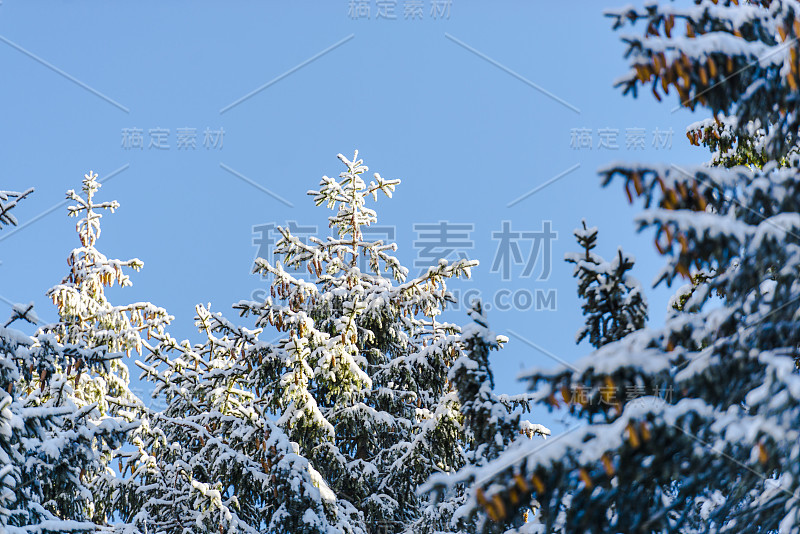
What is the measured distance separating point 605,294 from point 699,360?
1077mm

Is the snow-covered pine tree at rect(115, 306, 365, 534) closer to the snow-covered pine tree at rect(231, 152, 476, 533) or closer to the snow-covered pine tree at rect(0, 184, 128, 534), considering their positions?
the snow-covered pine tree at rect(231, 152, 476, 533)

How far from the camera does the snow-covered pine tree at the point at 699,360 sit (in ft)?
12.3

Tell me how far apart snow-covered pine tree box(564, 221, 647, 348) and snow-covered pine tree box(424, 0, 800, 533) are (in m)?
0.49

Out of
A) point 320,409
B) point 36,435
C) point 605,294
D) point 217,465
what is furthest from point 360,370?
point 605,294

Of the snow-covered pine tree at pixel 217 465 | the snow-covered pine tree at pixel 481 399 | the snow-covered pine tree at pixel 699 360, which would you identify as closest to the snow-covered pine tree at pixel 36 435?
the snow-covered pine tree at pixel 217 465

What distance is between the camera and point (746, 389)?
179 inches

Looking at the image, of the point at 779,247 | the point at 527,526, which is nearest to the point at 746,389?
the point at 779,247

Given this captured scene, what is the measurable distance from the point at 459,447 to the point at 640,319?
237 inches

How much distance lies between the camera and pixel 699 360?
4055 millimetres

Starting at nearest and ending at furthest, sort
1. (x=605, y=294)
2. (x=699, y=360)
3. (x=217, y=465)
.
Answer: (x=699, y=360) < (x=605, y=294) < (x=217, y=465)

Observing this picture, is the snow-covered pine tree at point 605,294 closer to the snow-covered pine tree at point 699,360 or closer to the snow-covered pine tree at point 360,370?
the snow-covered pine tree at point 699,360

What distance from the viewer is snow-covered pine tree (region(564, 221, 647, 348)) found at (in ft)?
16.3

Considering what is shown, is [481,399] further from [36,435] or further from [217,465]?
[217,465]

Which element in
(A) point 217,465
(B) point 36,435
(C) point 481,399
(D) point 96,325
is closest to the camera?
(C) point 481,399
